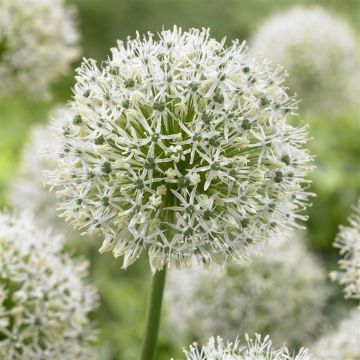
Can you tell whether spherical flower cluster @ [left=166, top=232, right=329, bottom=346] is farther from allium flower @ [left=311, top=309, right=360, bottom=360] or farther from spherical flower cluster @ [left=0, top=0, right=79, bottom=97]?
spherical flower cluster @ [left=0, top=0, right=79, bottom=97]

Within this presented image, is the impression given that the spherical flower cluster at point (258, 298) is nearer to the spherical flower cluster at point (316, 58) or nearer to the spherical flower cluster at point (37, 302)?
the spherical flower cluster at point (37, 302)

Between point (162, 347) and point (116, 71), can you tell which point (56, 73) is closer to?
point (162, 347)

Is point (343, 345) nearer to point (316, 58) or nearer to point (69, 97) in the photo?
point (316, 58)

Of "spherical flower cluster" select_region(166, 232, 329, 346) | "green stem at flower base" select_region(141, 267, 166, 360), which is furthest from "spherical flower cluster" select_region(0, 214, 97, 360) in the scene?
"spherical flower cluster" select_region(166, 232, 329, 346)

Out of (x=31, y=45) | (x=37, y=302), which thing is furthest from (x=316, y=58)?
(x=37, y=302)

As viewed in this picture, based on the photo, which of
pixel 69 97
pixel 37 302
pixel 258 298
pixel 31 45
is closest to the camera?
pixel 37 302

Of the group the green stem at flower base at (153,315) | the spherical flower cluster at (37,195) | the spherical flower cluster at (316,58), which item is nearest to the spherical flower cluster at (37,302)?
→ the green stem at flower base at (153,315)
